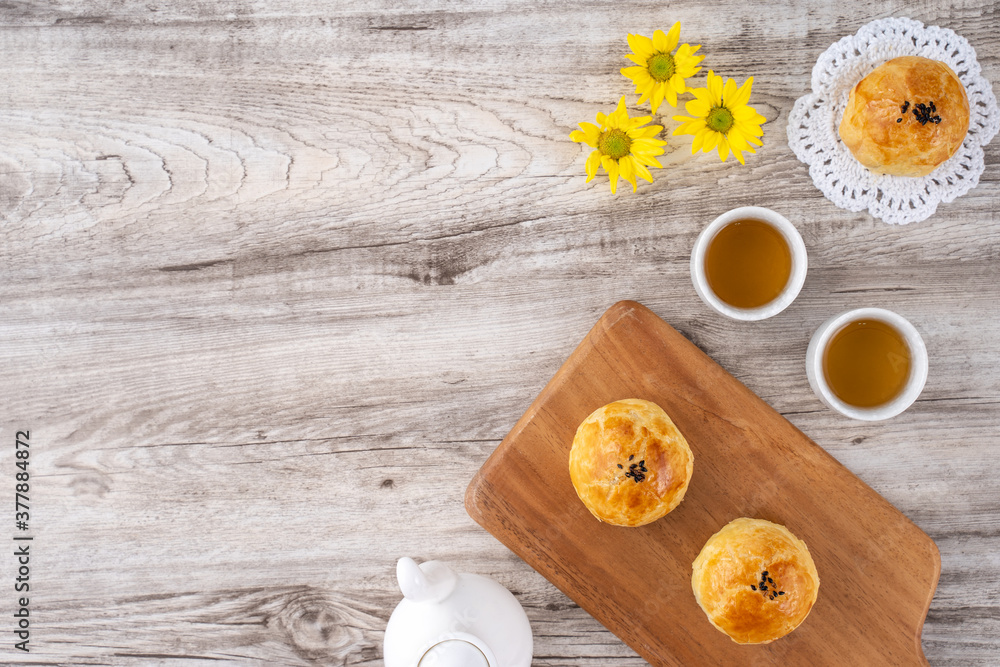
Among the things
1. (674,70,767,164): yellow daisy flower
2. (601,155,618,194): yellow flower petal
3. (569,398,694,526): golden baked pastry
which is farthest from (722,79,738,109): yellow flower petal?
(569,398,694,526): golden baked pastry

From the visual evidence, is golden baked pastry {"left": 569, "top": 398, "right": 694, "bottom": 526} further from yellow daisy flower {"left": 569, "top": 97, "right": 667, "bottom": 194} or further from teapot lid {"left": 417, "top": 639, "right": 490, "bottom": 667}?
yellow daisy flower {"left": 569, "top": 97, "right": 667, "bottom": 194}

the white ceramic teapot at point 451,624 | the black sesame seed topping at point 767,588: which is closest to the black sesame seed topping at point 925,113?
the black sesame seed topping at point 767,588

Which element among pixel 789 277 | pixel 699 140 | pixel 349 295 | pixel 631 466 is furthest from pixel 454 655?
pixel 699 140

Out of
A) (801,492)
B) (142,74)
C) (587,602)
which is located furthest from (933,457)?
→ (142,74)

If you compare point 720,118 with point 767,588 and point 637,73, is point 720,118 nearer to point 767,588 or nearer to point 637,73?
point 637,73

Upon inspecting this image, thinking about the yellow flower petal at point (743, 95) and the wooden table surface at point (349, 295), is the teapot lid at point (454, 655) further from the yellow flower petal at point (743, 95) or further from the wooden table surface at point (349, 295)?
the yellow flower petal at point (743, 95)

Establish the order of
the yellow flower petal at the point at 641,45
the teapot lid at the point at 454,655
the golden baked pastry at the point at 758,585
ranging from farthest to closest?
the yellow flower petal at the point at 641,45 → the golden baked pastry at the point at 758,585 → the teapot lid at the point at 454,655

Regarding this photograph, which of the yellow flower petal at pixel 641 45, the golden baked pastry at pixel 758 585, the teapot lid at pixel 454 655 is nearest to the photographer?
the teapot lid at pixel 454 655
